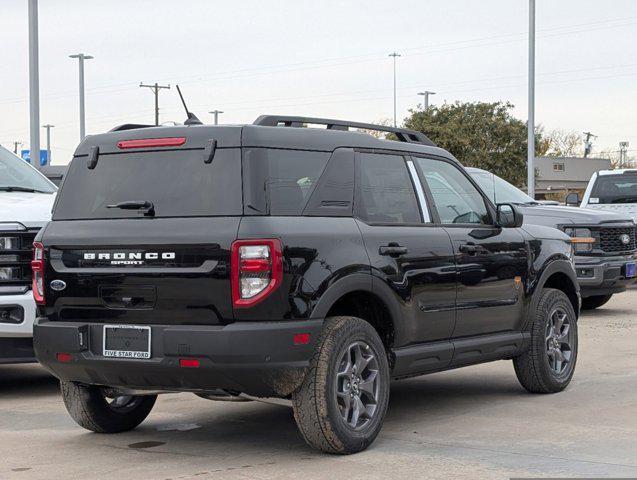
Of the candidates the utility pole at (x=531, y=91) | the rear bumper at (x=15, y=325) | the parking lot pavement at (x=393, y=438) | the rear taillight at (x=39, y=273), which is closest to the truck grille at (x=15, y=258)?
the rear bumper at (x=15, y=325)

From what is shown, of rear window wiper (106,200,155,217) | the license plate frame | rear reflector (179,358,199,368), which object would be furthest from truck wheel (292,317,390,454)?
rear window wiper (106,200,155,217)

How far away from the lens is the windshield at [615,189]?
20.1 meters

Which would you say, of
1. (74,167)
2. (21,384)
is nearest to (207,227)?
(74,167)

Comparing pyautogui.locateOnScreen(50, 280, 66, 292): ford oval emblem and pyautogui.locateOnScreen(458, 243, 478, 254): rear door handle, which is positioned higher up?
pyautogui.locateOnScreen(458, 243, 478, 254): rear door handle

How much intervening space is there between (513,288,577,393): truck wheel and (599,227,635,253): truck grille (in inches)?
244

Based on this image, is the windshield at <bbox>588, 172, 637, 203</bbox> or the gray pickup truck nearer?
the gray pickup truck

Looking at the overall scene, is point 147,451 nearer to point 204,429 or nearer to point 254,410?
point 204,429

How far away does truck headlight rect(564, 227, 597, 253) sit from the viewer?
1502 cm

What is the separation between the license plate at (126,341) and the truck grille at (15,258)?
262 centimetres

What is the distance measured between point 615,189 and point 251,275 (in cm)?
1529

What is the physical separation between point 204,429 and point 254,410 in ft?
2.67

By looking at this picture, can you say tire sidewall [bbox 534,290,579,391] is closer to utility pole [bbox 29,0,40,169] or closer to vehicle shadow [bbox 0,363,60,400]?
vehicle shadow [bbox 0,363,60,400]

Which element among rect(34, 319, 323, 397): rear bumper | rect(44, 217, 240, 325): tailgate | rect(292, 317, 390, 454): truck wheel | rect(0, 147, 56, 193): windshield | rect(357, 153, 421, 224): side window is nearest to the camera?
rect(34, 319, 323, 397): rear bumper

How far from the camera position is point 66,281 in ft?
22.1
